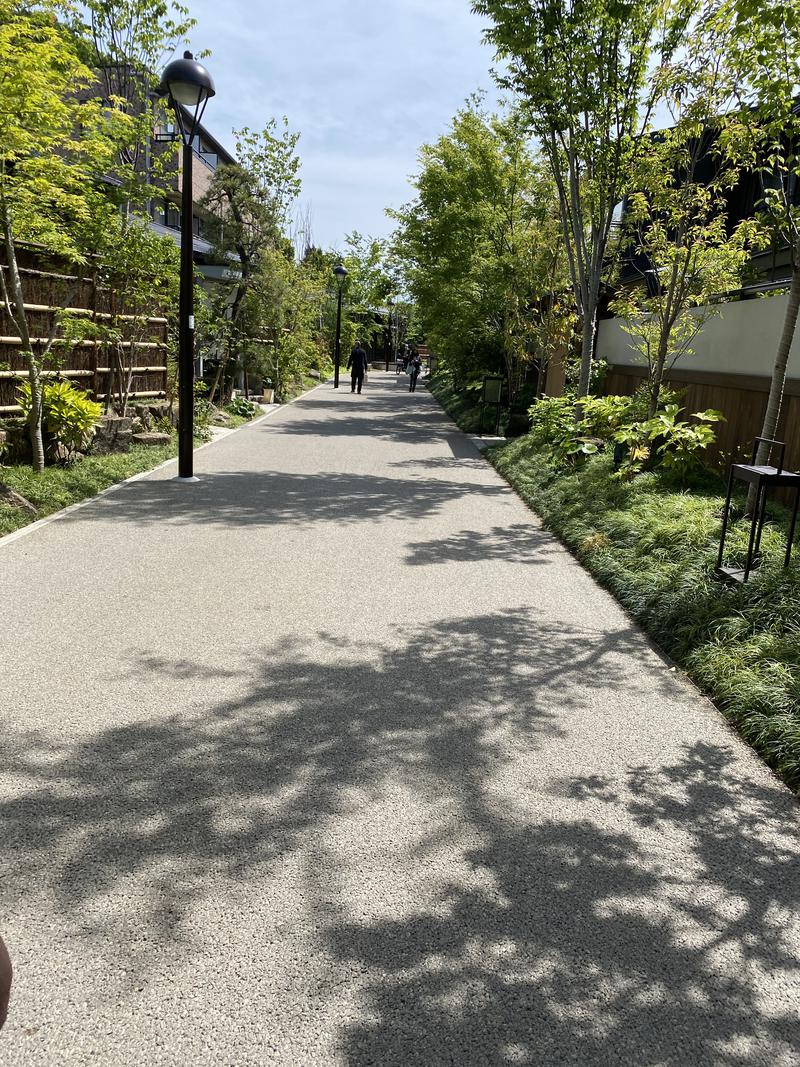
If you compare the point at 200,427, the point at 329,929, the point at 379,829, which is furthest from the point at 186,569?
the point at 200,427

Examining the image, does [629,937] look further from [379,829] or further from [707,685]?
[707,685]

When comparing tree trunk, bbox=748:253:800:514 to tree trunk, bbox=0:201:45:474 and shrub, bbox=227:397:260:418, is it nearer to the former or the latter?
tree trunk, bbox=0:201:45:474

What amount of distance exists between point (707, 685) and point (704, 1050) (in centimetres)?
279

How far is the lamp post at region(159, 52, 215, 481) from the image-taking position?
974 cm

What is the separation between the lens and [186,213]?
10.5 metres

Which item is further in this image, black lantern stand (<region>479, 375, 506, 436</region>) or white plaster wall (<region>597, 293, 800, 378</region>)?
black lantern stand (<region>479, 375, 506, 436</region>)

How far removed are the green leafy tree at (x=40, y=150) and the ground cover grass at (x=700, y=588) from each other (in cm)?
629

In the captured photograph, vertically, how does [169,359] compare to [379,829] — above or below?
above

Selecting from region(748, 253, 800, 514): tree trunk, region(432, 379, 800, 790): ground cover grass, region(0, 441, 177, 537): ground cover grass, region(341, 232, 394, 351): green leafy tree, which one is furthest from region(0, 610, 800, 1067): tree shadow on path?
region(341, 232, 394, 351): green leafy tree

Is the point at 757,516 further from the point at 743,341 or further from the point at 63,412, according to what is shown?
the point at 63,412

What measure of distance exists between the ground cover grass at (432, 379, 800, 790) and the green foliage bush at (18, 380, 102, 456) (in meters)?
5.77

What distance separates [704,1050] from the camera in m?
2.27

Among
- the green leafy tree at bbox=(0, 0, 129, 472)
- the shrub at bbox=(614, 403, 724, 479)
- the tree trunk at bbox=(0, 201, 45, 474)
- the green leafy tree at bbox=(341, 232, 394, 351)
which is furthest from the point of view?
the green leafy tree at bbox=(341, 232, 394, 351)

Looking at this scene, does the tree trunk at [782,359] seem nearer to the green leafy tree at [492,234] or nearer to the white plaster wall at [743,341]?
the white plaster wall at [743,341]
